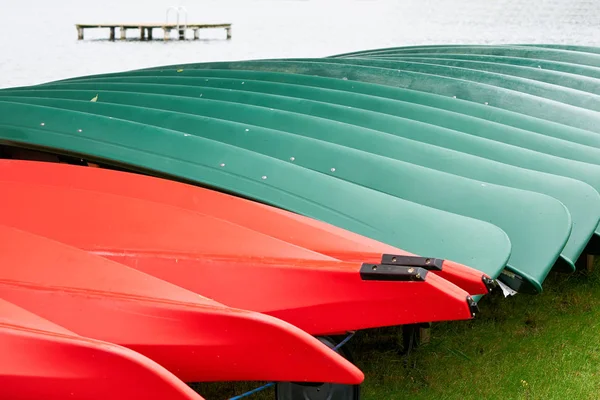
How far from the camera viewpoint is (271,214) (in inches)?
96.0

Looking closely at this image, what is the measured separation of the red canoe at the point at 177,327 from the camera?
1.70m

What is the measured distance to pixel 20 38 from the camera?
1752 centimetres

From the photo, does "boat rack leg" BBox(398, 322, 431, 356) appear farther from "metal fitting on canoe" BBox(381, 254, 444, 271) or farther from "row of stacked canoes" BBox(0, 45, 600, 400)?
"metal fitting on canoe" BBox(381, 254, 444, 271)

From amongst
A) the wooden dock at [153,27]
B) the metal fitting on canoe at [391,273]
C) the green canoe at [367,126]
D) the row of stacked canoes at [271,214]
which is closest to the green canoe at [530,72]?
the row of stacked canoes at [271,214]

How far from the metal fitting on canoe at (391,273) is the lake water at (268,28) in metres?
12.8

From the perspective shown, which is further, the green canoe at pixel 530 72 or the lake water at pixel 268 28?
the lake water at pixel 268 28

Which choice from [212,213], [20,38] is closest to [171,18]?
[20,38]

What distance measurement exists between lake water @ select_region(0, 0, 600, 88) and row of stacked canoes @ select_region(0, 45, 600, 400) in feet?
36.2

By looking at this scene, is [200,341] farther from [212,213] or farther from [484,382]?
[484,382]

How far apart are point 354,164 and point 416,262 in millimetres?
959

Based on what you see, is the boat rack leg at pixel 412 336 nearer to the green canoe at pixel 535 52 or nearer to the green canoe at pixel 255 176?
the green canoe at pixel 255 176

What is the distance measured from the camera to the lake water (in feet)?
52.4

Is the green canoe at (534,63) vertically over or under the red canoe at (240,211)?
over

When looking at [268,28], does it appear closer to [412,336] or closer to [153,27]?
[153,27]
